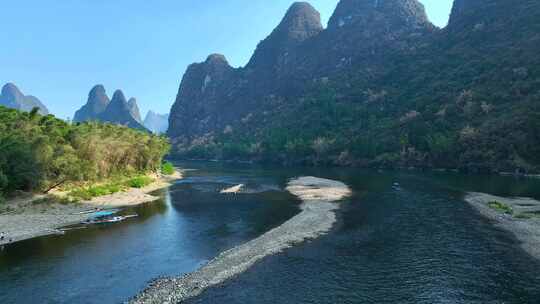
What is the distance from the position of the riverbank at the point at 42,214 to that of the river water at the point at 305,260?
167 inches

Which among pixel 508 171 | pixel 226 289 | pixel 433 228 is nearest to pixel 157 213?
pixel 226 289

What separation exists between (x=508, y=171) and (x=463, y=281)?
93588mm

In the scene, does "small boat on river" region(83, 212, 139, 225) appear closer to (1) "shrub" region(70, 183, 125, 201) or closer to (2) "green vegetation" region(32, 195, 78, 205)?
(2) "green vegetation" region(32, 195, 78, 205)

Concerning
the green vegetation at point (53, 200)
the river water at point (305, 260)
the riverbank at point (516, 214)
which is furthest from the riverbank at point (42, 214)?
the riverbank at point (516, 214)

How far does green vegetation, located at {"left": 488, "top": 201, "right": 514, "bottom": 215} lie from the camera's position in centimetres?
5236

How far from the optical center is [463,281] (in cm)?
2900

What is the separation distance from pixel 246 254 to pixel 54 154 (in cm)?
4575

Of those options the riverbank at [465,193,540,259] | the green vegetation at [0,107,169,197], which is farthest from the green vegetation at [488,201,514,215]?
the green vegetation at [0,107,169,197]

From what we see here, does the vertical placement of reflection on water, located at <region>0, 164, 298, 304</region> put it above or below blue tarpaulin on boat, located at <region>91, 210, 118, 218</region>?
below

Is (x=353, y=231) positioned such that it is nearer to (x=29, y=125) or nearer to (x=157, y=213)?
(x=157, y=213)

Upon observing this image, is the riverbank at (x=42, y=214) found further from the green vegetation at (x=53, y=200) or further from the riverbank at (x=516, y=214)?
the riverbank at (x=516, y=214)

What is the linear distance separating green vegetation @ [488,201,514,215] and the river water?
346 cm

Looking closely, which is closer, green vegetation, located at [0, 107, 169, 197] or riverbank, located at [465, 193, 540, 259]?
riverbank, located at [465, 193, 540, 259]

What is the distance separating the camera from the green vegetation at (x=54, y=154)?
57719mm
